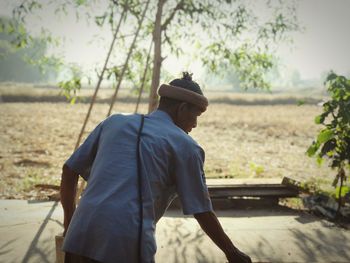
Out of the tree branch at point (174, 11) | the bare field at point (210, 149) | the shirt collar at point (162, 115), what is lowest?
the bare field at point (210, 149)

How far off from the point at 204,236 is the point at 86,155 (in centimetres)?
315

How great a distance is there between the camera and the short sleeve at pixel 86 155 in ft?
5.93

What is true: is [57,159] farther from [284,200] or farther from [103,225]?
[103,225]

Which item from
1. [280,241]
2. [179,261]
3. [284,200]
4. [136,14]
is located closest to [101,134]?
[179,261]

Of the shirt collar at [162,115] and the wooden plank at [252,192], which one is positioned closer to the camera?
the shirt collar at [162,115]

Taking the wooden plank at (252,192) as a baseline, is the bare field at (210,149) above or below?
below

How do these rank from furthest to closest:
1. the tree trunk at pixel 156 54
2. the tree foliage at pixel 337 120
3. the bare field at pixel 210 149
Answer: the bare field at pixel 210 149 → the tree trunk at pixel 156 54 → the tree foliage at pixel 337 120

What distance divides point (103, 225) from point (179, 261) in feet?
8.52

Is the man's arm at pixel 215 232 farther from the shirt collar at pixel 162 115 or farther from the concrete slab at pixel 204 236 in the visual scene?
the concrete slab at pixel 204 236

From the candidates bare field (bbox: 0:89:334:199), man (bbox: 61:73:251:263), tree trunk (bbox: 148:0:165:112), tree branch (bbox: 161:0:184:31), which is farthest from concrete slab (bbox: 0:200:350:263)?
tree branch (bbox: 161:0:184:31)

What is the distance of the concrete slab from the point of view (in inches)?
161

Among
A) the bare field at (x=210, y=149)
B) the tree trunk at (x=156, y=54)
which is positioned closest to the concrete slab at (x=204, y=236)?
the bare field at (x=210, y=149)

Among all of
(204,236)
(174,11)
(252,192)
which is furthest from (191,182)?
(174,11)

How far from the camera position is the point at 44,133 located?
51.0 feet
